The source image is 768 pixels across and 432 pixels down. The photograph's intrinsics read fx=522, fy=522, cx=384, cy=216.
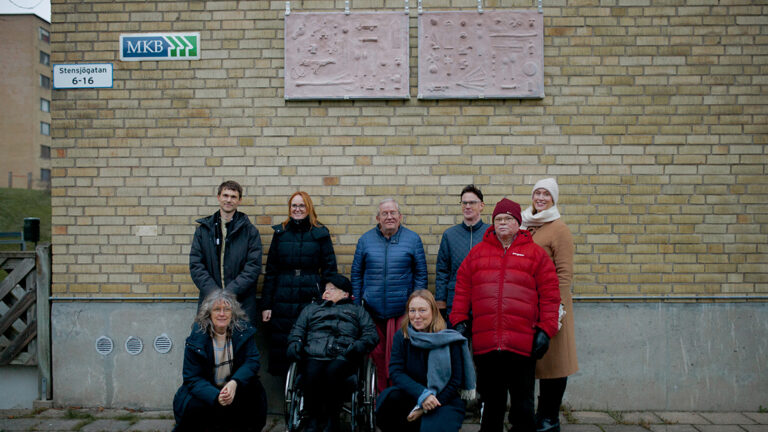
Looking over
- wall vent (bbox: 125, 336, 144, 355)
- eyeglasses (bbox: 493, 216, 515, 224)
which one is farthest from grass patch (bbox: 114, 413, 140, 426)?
eyeglasses (bbox: 493, 216, 515, 224)

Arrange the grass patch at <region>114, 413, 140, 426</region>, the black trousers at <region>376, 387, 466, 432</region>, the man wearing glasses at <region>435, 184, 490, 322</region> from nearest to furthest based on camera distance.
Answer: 1. the black trousers at <region>376, 387, 466, 432</region>
2. the man wearing glasses at <region>435, 184, 490, 322</region>
3. the grass patch at <region>114, 413, 140, 426</region>

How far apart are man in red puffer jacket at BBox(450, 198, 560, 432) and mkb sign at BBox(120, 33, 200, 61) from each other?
3404 mm

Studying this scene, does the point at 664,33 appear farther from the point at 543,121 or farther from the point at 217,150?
the point at 217,150

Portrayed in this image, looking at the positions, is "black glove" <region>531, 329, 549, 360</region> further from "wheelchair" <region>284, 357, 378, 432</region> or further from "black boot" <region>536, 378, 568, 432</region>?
"wheelchair" <region>284, 357, 378, 432</region>

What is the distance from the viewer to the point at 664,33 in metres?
4.92

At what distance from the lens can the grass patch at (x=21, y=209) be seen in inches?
952

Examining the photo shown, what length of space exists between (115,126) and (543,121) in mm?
4116

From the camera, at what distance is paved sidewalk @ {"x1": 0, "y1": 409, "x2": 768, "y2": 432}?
442cm

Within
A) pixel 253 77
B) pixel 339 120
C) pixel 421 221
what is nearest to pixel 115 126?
pixel 253 77

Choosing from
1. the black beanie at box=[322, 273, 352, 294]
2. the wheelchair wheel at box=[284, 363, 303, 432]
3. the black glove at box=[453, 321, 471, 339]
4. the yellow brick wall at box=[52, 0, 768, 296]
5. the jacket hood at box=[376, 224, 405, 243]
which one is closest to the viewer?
the black glove at box=[453, 321, 471, 339]

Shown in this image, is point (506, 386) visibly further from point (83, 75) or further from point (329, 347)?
point (83, 75)

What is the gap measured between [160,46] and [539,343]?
4.34m

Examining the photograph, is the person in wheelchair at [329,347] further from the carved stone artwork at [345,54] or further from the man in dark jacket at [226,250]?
the carved stone artwork at [345,54]

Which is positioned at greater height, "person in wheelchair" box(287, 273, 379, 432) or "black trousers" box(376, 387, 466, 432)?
"person in wheelchair" box(287, 273, 379, 432)
